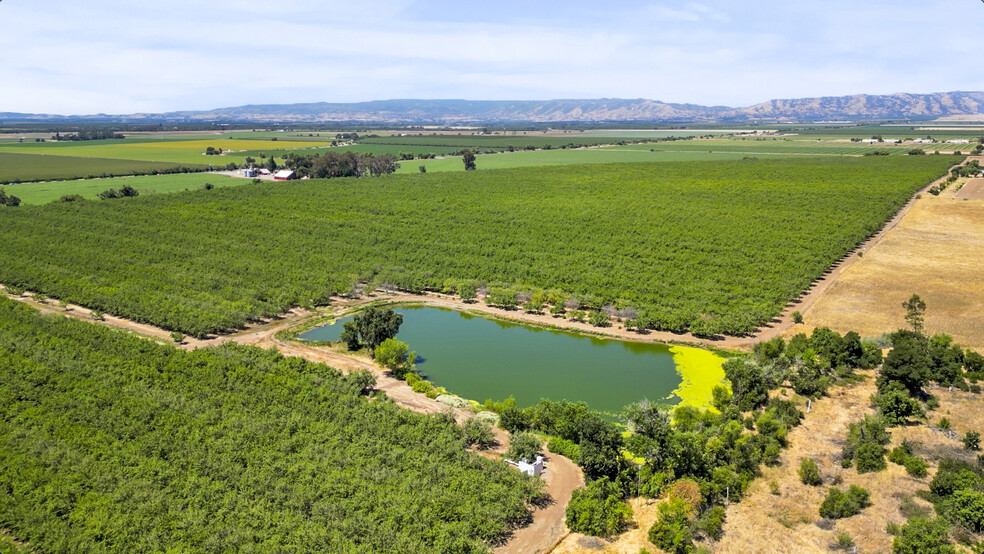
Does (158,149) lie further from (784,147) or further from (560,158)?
(784,147)

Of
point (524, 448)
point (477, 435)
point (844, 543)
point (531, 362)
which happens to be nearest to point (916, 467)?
point (844, 543)

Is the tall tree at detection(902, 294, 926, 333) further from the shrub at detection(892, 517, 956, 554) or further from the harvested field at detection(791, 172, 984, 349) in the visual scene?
the shrub at detection(892, 517, 956, 554)

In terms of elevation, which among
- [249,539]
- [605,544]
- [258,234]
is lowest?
→ [605,544]

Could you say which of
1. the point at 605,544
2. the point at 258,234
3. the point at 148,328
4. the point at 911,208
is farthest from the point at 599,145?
the point at 605,544

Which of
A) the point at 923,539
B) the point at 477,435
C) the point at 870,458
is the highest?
the point at 923,539

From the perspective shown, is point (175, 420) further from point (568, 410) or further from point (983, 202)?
point (983, 202)

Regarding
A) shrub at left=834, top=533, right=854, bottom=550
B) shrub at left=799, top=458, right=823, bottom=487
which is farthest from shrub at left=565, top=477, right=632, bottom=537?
shrub at left=799, top=458, right=823, bottom=487
